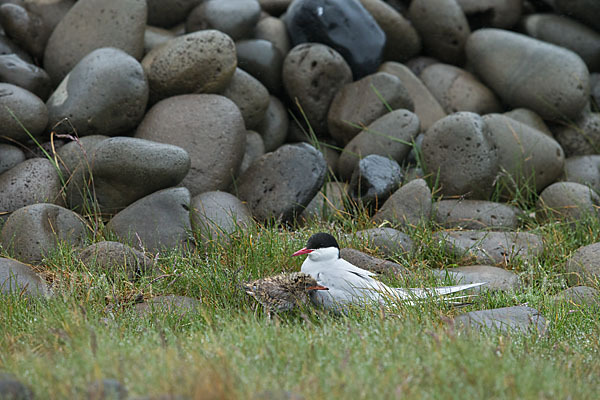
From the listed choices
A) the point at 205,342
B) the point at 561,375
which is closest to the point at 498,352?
the point at 561,375

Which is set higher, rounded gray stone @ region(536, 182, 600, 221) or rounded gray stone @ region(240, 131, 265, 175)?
rounded gray stone @ region(240, 131, 265, 175)

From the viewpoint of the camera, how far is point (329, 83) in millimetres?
7207

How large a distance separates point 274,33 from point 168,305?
14.0 feet

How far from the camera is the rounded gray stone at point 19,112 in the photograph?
5.64m

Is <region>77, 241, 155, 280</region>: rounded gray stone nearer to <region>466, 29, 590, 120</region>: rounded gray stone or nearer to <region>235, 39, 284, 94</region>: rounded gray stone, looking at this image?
<region>235, 39, 284, 94</region>: rounded gray stone

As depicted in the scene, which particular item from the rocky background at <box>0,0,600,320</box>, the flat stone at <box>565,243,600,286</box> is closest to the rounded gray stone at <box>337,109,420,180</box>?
the rocky background at <box>0,0,600,320</box>

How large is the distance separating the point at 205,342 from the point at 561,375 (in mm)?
1536

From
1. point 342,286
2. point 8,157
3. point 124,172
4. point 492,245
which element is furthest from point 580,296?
point 8,157

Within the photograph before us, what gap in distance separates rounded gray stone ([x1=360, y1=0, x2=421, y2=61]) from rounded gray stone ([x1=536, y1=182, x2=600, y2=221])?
8.37 ft

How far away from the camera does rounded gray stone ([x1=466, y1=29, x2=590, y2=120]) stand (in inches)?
294

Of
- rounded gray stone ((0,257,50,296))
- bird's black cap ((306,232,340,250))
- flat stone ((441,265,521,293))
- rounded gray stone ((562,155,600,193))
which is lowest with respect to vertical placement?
rounded gray stone ((562,155,600,193))

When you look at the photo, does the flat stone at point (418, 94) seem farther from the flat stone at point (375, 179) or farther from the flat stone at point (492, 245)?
the flat stone at point (492, 245)

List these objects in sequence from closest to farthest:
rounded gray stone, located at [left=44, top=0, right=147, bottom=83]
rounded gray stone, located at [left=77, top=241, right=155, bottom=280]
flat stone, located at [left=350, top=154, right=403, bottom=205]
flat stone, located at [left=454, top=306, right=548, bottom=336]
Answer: flat stone, located at [left=454, top=306, right=548, bottom=336], rounded gray stone, located at [left=77, top=241, right=155, bottom=280], flat stone, located at [left=350, top=154, right=403, bottom=205], rounded gray stone, located at [left=44, top=0, right=147, bottom=83]

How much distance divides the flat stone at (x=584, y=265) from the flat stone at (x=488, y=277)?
0.43 metres
